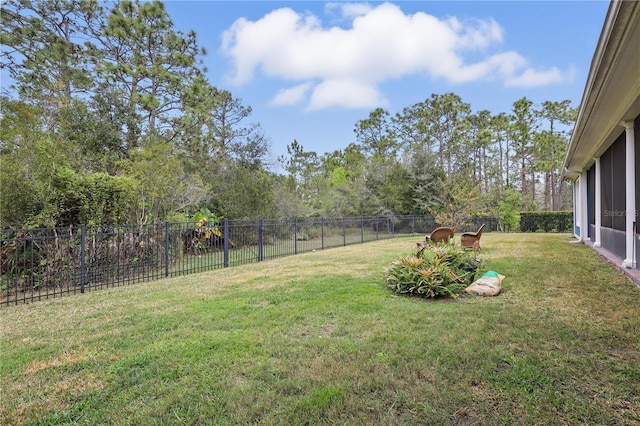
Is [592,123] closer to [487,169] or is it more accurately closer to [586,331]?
[586,331]

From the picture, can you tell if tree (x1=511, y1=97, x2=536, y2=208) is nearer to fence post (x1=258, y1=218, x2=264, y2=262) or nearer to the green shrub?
fence post (x1=258, y1=218, x2=264, y2=262)

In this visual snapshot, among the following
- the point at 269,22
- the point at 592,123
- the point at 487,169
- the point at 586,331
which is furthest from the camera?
the point at 487,169

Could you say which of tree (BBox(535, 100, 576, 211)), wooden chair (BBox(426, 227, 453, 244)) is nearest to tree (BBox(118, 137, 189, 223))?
wooden chair (BBox(426, 227, 453, 244))

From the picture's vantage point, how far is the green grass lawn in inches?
81.4

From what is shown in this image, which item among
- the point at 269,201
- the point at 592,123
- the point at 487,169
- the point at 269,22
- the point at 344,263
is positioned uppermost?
the point at 269,22

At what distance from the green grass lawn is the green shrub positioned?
0.26m

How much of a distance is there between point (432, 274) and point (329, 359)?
256 cm

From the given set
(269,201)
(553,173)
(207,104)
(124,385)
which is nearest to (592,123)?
(124,385)

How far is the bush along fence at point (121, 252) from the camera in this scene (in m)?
5.78

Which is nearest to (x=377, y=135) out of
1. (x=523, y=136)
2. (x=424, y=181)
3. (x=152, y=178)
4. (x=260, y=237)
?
(x=523, y=136)

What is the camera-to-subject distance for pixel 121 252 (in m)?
7.07

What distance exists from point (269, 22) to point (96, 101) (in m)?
6.93

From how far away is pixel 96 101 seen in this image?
11352 mm

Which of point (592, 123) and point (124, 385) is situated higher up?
point (592, 123)
